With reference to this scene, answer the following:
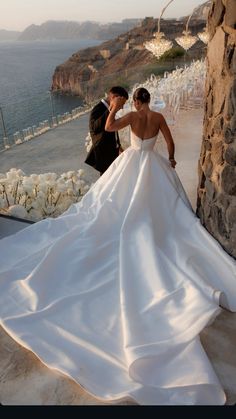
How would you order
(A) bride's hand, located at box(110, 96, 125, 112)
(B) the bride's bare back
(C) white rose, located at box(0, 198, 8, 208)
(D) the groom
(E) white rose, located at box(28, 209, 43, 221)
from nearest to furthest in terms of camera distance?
(B) the bride's bare back
(A) bride's hand, located at box(110, 96, 125, 112)
(E) white rose, located at box(28, 209, 43, 221)
(C) white rose, located at box(0, 198, 8, 208)
(D) the groom

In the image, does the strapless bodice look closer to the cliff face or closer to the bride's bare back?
the bride's bare back

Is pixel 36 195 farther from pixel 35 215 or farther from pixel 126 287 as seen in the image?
pixel 126 287

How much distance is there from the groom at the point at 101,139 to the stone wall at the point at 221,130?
1827 mm

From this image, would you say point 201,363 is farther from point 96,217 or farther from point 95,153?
point 95,153

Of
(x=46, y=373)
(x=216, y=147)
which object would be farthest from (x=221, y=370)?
(x=216, y=147)

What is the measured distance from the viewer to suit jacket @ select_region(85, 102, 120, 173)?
17.5 ft

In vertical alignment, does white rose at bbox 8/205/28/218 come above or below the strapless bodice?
below

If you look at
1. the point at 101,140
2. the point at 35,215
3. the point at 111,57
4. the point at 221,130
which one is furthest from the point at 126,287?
the point at 111,57

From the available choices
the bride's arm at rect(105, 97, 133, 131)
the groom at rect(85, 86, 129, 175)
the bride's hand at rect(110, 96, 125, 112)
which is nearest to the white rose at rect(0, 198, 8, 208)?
the groom at rect(85, 86, 129, 175)

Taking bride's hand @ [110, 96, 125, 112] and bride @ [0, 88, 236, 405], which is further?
bride's hand @ [110, 96, 125, 112]

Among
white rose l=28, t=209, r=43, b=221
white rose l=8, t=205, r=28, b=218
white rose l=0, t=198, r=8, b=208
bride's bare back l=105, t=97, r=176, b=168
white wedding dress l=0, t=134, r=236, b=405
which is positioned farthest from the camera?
white rose l=0, t=198, r=8, b=208

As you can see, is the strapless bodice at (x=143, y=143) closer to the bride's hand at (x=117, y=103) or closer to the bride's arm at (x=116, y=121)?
the bride's arm at (x=116, y=121)

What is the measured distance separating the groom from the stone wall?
1.83 metres

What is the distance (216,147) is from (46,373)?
95.1 inches
